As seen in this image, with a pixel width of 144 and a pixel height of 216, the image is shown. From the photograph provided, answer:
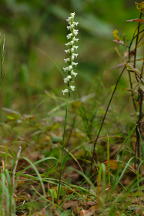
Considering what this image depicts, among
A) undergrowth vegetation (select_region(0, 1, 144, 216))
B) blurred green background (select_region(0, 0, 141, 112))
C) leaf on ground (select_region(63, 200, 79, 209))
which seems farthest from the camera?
blurred green background (select_region(0, 0, 141, 112))

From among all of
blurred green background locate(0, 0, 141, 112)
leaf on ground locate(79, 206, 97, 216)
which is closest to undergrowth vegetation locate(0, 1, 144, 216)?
leaf on ground locate(79, 206, 97, 216)

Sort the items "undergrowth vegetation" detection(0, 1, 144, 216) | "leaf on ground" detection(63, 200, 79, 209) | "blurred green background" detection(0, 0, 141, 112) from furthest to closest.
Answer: "blurred green background" detection(0, 0, 141, 112) < "leaf on ground" detection(63, 200, 79, 209) < "undergrowth vegetation" detection(0, 1, 144, 216)

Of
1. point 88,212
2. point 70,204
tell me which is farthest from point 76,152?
point 88,212

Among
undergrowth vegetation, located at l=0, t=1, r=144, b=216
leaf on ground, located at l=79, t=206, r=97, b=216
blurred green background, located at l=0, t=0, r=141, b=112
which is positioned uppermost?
blurred green background, located at l=0, t=0, r=141, b=112

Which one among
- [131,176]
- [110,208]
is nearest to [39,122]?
[131,176]

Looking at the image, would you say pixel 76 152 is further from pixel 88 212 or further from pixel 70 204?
pixel 88 212

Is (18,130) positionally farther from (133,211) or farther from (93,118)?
(133,211)

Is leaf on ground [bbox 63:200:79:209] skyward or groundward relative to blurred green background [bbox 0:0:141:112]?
groundward

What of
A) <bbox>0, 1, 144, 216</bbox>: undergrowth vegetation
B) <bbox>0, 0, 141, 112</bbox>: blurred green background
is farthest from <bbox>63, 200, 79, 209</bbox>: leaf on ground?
<bbox>0, 0, 141, 112</bbox>: blurred green background

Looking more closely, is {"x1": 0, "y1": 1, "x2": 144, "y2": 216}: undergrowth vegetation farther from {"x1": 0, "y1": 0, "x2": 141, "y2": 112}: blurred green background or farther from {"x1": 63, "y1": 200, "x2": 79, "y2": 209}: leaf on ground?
{"x1": 0, "y1": 0, "x2": 141, "y2": 112}: blurred green background

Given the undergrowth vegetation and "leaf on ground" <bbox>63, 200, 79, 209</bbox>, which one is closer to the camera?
the undergrowth vegetation
